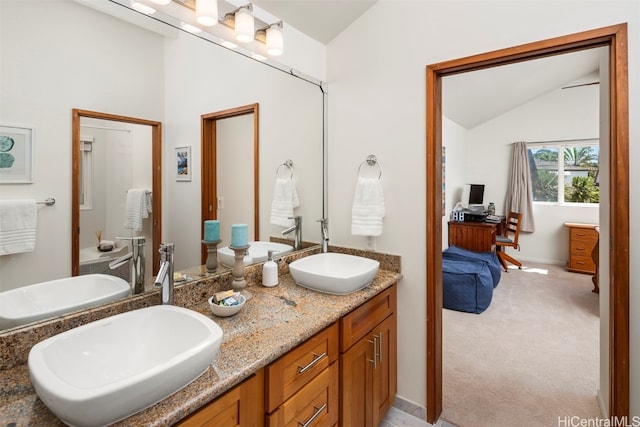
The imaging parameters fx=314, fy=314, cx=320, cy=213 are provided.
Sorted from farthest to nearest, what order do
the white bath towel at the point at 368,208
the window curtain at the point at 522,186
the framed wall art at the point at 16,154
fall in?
1. the window curtain at the point at 522,186
2. the white bath towel at the point at 368,208
3. the framed wall art at the point at 16,154

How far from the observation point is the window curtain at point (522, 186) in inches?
218

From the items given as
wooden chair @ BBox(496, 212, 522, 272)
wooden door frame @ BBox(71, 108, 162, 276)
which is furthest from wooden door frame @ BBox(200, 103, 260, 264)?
wooden chair @ BBox(496, 212, 522, 272)

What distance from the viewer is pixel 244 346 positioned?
104 cm

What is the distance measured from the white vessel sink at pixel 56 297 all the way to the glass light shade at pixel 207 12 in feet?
3.82

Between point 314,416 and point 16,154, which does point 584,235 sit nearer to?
point 314,416

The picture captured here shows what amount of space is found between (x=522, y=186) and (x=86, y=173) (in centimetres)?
628

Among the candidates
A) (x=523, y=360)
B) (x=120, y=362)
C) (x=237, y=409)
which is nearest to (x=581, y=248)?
(x=523, y=360)

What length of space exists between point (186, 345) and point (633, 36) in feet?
6.87

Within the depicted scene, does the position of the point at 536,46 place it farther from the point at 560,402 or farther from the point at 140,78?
the point at 560,402

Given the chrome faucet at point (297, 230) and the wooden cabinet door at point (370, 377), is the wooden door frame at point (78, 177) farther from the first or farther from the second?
the wooden cabinet door at point (370, 377)

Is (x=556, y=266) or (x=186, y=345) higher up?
(x=186, y=345)

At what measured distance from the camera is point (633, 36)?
130cm

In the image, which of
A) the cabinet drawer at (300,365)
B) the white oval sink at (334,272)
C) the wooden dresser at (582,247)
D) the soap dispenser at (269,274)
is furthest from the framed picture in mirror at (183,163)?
the wooden dresser at (582,247)

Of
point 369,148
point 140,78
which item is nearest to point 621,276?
point 369,148
